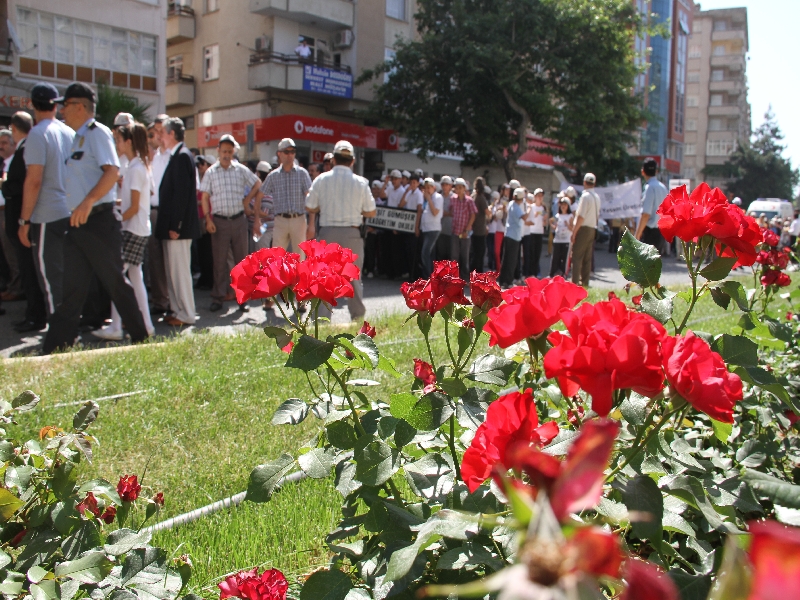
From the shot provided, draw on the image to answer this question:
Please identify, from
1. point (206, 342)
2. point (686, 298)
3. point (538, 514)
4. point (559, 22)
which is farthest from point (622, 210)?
point (538, 514)

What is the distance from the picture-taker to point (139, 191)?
6613 mm

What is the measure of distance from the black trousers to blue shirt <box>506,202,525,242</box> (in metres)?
8.38

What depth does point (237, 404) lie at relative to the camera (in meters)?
4.12

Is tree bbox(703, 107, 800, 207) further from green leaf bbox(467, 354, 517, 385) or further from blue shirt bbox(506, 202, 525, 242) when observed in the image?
green leaf bbox(467, 354, 517, 385)

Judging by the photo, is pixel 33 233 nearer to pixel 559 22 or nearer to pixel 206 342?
pixel 206 342

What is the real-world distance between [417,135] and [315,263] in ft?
97.1

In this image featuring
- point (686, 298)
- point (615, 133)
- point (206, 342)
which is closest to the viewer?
point (686, 298)

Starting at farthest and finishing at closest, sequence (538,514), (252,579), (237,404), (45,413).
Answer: (237,404) → (45,413) → (252,579) → (538,514)

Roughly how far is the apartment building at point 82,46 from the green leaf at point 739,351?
2687 centimetres

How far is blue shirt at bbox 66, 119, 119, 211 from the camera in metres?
5.60

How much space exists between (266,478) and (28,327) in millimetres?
6270

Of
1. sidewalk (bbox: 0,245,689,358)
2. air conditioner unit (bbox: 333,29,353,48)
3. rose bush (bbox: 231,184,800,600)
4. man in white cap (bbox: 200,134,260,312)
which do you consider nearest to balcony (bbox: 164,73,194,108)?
air conditioner unit (bbox: 333,29,353,48)

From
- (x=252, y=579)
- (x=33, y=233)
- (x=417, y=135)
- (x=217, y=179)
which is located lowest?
(x=252, y=579)

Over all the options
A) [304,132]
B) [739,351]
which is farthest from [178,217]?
[304,132]
